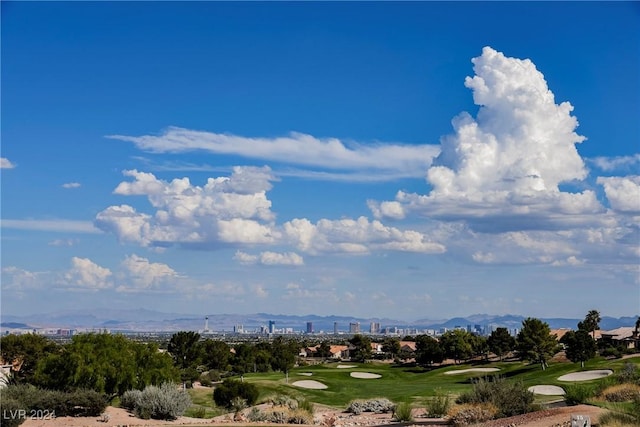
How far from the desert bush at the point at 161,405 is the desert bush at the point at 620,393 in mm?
17254

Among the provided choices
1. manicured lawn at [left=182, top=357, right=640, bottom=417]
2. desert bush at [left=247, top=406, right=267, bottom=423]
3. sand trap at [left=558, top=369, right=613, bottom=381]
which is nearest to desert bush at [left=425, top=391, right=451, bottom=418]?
manicured lawn at [left=182, top=357, right=640, bottom=417]

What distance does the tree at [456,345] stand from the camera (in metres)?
93.5

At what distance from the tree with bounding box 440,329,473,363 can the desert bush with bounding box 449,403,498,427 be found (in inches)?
2648

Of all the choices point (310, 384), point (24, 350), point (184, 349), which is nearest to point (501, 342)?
point (310, 384)

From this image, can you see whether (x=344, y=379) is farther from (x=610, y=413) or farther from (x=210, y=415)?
(x=610, y=413)

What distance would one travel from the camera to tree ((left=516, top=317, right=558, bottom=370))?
73.5 metres

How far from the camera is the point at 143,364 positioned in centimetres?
3797

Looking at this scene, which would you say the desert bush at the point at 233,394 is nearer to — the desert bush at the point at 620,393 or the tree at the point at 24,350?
the desert bush at the point at 620,393

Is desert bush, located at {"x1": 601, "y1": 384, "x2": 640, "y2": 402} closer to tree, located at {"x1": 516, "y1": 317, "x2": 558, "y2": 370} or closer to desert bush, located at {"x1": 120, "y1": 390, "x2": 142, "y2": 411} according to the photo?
desert bush, located at {"x1": 120, "y1": 390, "x2": 142, "y2": 411}

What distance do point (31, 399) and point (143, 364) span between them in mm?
8923

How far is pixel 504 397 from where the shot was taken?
92.3 feet

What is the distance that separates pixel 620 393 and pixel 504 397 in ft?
15.3

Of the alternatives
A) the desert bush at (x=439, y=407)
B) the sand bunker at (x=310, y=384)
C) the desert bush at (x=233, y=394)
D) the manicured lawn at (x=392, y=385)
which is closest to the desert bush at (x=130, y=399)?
the manicured lawn at (x=392, y=385)

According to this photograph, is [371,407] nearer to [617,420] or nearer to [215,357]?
[617,420]
